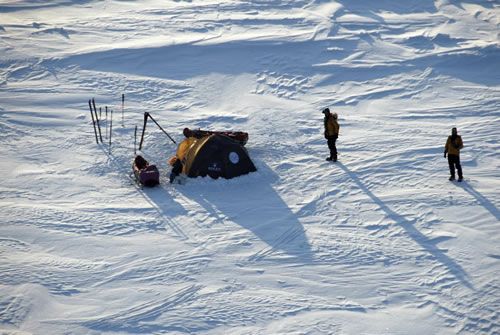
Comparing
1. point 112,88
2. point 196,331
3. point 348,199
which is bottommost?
point 196,331

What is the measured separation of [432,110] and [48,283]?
10.3 meters

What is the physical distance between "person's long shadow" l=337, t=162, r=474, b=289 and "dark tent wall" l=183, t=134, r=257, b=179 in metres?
2.37

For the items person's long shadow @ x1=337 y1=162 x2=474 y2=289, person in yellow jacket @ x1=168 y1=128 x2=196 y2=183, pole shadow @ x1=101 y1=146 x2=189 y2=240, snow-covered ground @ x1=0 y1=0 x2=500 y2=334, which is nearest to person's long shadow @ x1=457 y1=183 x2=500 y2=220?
snow-covered ground @ x1=0 y1=0 x2=500 y2=334

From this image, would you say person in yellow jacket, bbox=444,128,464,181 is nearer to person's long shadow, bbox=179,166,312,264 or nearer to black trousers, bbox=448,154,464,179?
black trousers, bbox=448,154,464,179

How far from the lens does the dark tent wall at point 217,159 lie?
13.5m

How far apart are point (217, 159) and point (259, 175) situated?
0.91m

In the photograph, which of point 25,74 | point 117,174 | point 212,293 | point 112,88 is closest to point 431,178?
point 212,293

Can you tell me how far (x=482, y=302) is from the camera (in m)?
9.76

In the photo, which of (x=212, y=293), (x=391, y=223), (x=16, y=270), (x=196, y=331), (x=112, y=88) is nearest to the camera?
(x=196, y=331)

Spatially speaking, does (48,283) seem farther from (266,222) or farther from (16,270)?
(266,222)

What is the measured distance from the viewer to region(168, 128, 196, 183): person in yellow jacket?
44.2 feet

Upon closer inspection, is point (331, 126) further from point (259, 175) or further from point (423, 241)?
point (423, 241)

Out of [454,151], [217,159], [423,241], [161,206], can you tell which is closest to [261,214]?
[217,159]

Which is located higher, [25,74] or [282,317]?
[25,74]
